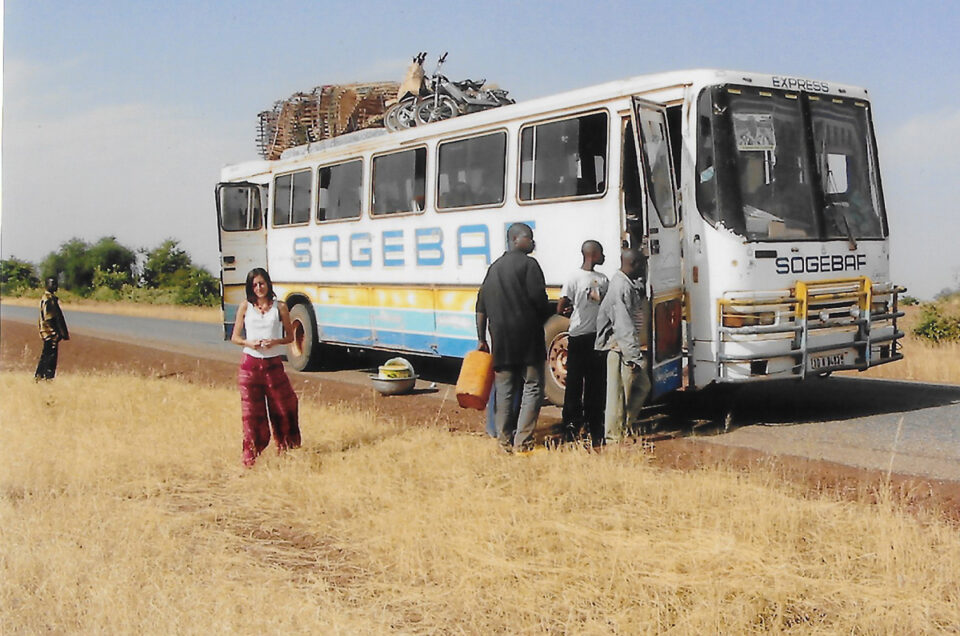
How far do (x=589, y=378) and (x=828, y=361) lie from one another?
240 centimetres

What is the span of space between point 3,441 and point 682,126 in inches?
271

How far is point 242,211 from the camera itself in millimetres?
16359

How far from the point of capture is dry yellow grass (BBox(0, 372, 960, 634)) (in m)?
4.57

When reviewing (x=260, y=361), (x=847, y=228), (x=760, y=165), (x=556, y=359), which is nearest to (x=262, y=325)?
(x=260, y=361)

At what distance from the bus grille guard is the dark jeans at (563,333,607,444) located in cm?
112

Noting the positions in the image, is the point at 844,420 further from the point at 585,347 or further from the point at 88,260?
the point at 88,260

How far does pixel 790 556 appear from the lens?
5.16m

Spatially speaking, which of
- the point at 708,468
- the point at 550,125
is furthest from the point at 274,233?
the point at 708,468

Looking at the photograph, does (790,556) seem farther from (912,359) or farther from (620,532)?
(912,359)

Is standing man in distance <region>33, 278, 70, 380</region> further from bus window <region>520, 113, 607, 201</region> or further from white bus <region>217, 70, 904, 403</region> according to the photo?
bus window <region>520, 113, 607, 201</region>

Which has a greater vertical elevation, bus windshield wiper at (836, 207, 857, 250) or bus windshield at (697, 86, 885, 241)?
bus windshield at (697, 86, 885, 241)

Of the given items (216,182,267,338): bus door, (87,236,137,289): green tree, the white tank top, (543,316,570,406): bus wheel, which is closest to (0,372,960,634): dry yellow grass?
the white tank top

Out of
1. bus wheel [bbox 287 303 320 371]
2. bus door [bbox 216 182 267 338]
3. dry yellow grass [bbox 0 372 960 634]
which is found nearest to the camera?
dry yellow grass [bbox 0 372 960 634]

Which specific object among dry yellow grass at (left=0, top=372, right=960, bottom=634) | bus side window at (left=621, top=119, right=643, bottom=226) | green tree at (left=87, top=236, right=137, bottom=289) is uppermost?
green tree at (left=87, top=236, right=137, bottom=289)
